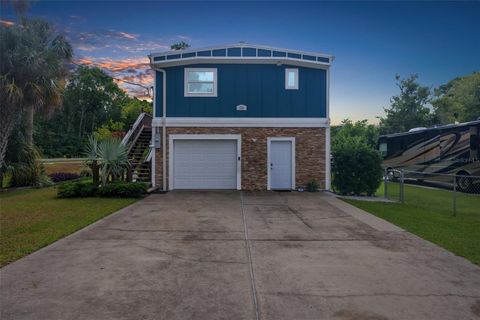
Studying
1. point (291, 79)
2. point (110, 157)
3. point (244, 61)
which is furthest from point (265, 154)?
point (110, 157)

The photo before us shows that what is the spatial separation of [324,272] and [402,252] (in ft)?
6.25

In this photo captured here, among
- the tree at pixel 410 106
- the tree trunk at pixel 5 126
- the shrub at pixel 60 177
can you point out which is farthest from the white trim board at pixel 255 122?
the tree at pixel 410 106

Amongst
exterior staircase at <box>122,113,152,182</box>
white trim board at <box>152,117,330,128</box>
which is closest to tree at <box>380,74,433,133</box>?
white trim board at <box>152,117,330,128</box>

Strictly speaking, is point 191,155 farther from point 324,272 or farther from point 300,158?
point 324,272

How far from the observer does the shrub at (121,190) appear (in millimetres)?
11773

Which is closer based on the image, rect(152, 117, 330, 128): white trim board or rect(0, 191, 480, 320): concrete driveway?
rect(0, 191, 480, 320): concrete driveway

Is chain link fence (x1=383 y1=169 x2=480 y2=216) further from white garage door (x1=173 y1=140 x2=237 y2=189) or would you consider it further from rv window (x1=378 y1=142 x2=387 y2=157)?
white garage door (x1=173 y1=140 x2=237 y2=189)

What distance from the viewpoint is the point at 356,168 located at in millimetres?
13438

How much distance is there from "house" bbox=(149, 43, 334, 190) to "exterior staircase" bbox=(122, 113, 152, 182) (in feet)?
3.49

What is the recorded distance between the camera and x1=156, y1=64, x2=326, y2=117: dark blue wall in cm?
1427

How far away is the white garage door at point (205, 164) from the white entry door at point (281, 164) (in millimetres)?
1618

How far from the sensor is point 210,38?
778 inches

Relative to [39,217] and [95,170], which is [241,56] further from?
[39,217]

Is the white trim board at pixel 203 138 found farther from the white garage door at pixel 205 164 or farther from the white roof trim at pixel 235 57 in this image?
the white roof trim at pixel 235 57
